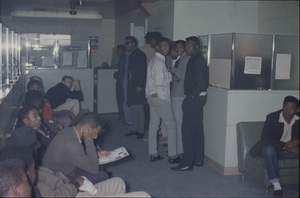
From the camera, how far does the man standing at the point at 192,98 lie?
11.6ft

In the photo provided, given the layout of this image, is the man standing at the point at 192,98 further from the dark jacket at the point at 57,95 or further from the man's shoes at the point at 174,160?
the dark jacket at the point at 57,95

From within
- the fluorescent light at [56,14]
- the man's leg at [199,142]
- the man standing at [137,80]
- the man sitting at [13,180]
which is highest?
the fluorescent light at [56,14]

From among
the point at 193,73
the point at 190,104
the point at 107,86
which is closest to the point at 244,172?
the point at 190,104

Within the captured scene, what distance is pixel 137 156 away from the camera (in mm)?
4281

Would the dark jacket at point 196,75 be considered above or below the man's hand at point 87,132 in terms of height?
above

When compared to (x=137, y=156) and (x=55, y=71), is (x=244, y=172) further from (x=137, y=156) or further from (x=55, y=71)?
(x=55, y=71)

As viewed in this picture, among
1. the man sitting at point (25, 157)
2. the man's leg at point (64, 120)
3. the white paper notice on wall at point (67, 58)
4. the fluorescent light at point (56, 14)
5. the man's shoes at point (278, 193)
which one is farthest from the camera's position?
the fluorescent light at point (56, 14)

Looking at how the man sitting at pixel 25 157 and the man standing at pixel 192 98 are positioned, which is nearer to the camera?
the man sitting at pixel 25 157

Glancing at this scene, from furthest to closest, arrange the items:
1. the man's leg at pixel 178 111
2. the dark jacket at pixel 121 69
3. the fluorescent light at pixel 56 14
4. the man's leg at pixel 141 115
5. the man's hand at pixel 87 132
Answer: the fluorescent light at pixel 56 14, the dark jacket at pixel 121 69, the man's leg at pixel 141 115, the man's leg at pixel 178 111, the man's hand at pixel 87 132

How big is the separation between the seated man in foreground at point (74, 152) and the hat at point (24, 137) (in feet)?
0.44

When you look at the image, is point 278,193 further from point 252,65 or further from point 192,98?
point 192,98

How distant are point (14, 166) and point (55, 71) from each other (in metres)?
5.25

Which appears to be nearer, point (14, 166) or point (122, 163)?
point (14, 166)

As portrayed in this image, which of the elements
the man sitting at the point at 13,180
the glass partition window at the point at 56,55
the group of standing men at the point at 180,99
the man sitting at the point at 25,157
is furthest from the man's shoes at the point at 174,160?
the glass partition window at the point at 56,55
